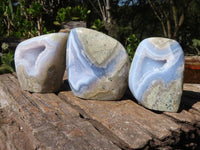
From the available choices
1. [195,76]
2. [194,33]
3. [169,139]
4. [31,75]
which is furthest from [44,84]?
[194,33]

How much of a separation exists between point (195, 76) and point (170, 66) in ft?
3.71

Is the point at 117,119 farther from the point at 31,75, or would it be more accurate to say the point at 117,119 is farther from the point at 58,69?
the point at 31,75

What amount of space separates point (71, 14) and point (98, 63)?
401cm

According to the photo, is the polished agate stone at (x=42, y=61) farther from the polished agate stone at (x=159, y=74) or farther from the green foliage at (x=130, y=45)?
the green foliage at (x=130, y=45)

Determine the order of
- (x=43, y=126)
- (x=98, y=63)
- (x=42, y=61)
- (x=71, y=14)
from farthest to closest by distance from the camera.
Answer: (x=71, y=14) < (x=42, y=61) < (x=98, y=63) < (x=43, y=126)

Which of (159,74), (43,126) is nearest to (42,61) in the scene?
(43,126)

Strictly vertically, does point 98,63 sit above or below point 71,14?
below

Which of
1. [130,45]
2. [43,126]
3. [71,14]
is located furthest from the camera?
[71,14]

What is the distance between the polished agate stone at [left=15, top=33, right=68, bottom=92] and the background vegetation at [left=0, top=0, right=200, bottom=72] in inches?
59.3

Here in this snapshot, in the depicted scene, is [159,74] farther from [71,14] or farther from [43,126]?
[71,14]

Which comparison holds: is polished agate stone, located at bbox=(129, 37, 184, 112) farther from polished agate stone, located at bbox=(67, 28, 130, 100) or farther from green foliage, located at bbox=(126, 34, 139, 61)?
green foliage, located at bbox=(126, 34, 139, 61)

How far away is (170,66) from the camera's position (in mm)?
1240

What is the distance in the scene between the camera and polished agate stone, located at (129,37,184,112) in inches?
48.9

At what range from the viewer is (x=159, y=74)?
4.14 ft
